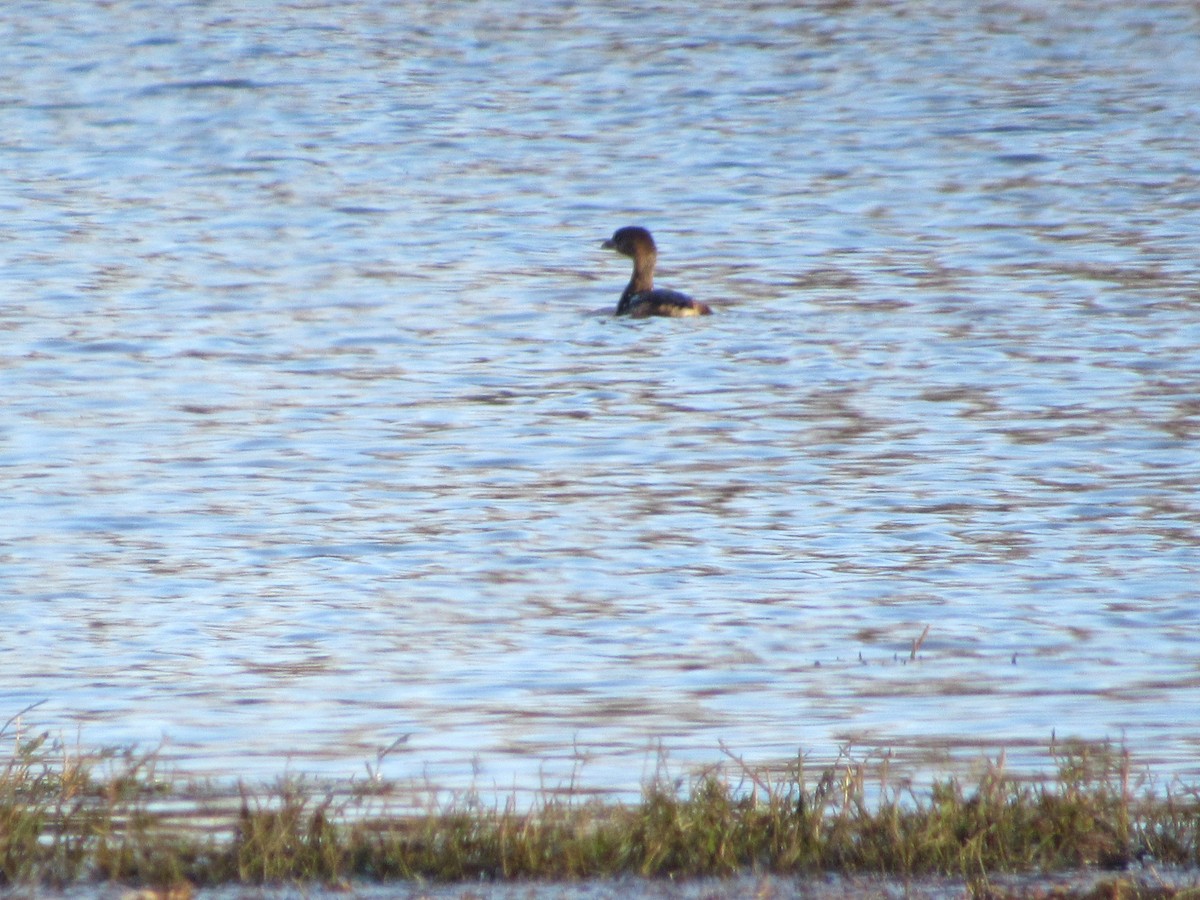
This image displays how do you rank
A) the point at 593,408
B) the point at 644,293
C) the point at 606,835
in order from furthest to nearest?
the point at 644,293
the point at 593,408
the point at 606,835

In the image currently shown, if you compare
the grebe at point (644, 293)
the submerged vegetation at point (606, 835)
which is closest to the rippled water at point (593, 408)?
the grebe at point (644, 293)

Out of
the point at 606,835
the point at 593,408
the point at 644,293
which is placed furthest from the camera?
the point at 644,293

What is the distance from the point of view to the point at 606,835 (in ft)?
18.6

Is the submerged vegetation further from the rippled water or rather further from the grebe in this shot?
the grebe

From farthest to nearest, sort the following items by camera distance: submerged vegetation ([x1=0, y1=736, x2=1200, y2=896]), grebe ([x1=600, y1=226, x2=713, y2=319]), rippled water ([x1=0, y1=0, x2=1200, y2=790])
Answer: grebe ([x1=600, y1=226, x2=713, y2=319]) < rippled water ([x1=0, y1=0, x2=1200, y2=790]) < submerged vegetation ([x1=0, y1=736, x2=1200, y2=896])

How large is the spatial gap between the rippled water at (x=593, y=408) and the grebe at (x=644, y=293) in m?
0.21

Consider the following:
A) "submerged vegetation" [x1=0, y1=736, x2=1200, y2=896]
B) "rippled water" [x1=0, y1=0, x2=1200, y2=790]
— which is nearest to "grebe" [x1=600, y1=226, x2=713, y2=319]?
"rippled water" [x1=0, y1=0, x2=1200, y2=790]

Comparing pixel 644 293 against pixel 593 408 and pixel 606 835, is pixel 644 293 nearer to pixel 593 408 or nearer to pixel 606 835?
pixel 593 408

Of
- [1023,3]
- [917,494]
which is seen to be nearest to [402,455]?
[917,494]

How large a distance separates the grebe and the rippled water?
0.69 feet

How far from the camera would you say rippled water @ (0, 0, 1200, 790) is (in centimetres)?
799

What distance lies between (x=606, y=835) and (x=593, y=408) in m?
9.28

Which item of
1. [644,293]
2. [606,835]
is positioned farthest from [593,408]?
[606,835]

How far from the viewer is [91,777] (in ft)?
21.1
